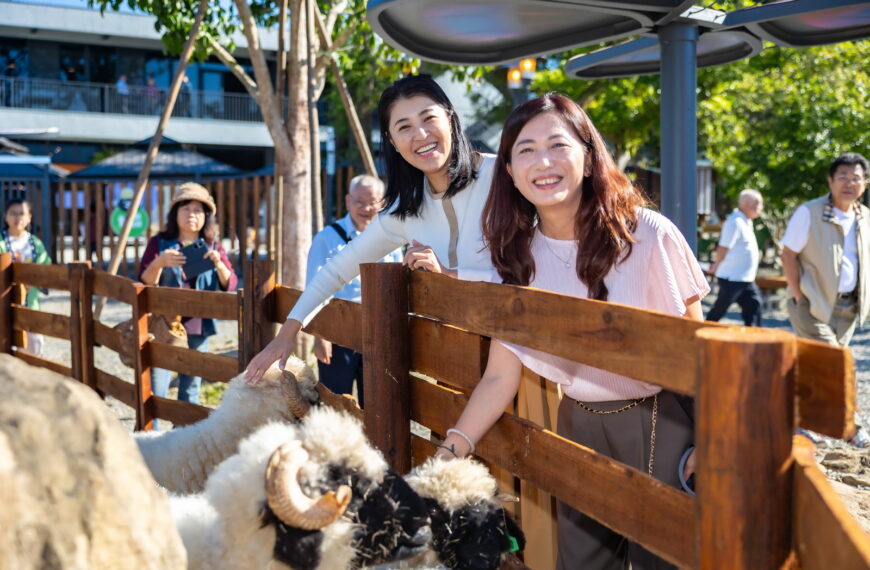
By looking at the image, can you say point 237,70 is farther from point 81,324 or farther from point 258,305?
point 258,305

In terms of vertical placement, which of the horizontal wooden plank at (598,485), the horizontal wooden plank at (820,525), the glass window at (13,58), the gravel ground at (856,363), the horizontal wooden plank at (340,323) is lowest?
the gravel ground at (856,363)

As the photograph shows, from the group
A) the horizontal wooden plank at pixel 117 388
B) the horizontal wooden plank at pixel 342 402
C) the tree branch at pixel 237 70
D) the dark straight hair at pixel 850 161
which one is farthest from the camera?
the tree branch at pixel 237 70

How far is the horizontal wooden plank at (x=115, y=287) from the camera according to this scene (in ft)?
17.6

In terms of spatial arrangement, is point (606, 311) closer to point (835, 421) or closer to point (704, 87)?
point (835, 421)

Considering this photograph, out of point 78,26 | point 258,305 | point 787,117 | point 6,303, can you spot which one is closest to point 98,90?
point 78,26

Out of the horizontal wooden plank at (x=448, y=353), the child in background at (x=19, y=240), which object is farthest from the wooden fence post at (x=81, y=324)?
the horizontal wooden plank at (x=448, y=353)

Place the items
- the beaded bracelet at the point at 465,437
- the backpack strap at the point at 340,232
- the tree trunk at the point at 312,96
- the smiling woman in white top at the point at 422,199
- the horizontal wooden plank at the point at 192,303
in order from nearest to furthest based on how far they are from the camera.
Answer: the beaded bracelet at the point at 465,437 < the smiling woman in white top at the point at 422,199 < the horizontal wooden plank at the point at 192,303 < the backpack strap at the point at 340,232 < the tree trunk at the point at 312,96

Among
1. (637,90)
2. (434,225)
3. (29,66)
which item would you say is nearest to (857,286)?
(434,225)

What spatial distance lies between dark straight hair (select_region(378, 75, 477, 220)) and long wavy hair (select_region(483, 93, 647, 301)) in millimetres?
357

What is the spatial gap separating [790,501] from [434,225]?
183cm

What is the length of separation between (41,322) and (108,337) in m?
1.33

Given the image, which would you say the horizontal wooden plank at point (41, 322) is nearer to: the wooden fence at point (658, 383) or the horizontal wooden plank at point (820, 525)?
the wooden fence at point (658, 383)

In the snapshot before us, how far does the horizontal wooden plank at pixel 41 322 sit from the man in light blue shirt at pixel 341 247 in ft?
7.95

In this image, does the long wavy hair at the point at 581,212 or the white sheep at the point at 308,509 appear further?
the long wavy hair at the point at 581,212
